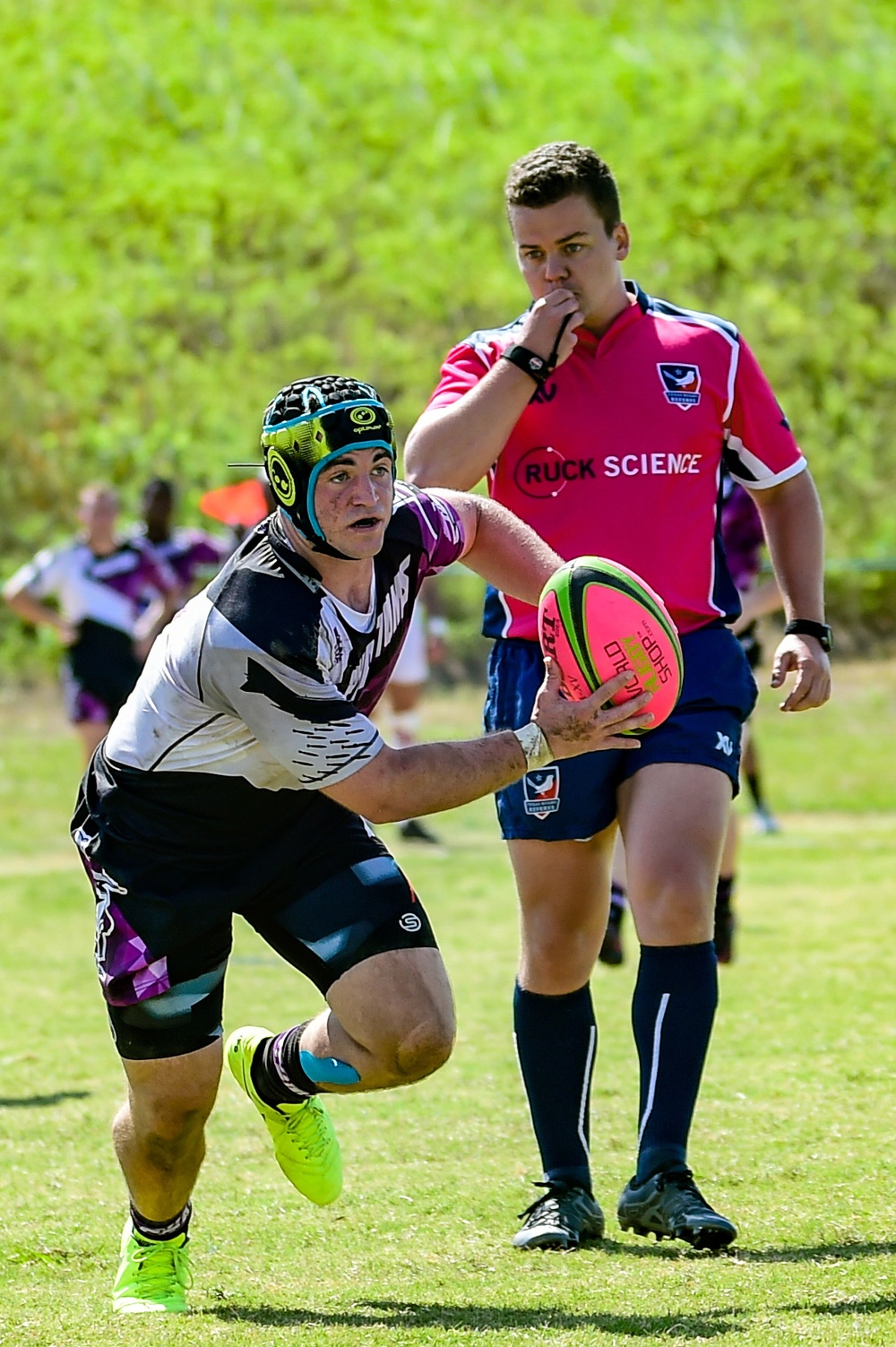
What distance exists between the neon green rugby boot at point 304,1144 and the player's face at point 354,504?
1297 mm

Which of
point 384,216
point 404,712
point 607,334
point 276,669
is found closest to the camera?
point 276,669

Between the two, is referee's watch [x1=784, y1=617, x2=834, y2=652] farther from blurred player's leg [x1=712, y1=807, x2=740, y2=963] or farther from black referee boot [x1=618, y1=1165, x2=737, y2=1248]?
blurred player's leg [x1=712, y1=807, x2=740, y2=963]

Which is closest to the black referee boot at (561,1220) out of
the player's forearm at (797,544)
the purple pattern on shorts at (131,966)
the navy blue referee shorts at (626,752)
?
the navy blue referee shorts at (626,752)

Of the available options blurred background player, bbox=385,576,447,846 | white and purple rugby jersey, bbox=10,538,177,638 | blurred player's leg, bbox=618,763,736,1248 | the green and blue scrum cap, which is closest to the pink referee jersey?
blurred player's leg, bbox=618,763,736,1248

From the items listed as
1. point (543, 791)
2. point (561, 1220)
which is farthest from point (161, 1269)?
point (543, 791)

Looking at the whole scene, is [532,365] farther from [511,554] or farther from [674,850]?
[674,850]

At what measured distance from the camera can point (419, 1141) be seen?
17.8 ft

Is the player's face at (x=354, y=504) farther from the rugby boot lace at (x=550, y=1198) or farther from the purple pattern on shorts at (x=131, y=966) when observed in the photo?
the rugby boot lace at (x=550, y=1198)

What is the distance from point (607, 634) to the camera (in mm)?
3812

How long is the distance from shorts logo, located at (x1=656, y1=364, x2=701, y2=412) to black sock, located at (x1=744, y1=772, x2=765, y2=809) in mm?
7954

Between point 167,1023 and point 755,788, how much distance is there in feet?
29.6

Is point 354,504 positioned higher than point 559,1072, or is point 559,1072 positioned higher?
point 354,504

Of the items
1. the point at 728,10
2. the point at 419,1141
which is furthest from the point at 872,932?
the point at 728,10

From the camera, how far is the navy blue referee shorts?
4.39 meters
